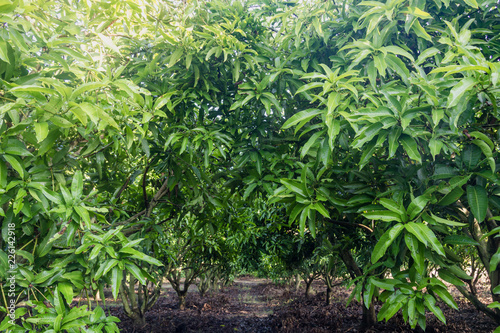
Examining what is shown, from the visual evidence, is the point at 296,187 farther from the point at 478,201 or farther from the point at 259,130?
the point at 478,201

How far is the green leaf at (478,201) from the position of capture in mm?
1498

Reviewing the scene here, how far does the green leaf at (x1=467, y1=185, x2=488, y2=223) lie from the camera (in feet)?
4.91

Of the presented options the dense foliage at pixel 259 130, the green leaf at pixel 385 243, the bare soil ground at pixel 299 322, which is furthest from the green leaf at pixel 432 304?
the bare soil ground at pixel 299 322

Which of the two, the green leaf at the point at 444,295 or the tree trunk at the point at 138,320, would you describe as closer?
the green leaf at the point at 444,295

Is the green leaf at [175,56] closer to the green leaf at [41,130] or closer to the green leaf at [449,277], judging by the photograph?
the green leaf at [41,130]

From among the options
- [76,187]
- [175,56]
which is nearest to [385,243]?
[76,187]

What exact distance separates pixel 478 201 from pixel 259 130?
145cm

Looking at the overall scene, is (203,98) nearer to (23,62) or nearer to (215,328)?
(23,62)

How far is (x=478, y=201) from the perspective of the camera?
153 cm

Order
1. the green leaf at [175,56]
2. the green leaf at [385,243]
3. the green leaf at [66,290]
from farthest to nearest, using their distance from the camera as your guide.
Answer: the green leaf at [175,56] → the green leaf at [66,290] → the green leaf at [385,243]

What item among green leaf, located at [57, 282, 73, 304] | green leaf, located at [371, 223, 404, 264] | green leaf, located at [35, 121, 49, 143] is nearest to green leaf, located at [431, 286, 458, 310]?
green leaf, located at [371, 223, 404, 264]

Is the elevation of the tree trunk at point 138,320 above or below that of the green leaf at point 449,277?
below

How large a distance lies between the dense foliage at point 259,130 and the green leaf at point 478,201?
0.01 meters

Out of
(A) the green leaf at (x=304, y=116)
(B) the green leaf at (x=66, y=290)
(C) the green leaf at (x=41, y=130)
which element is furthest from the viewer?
(A) the green leaf at (x=304, y=116)
